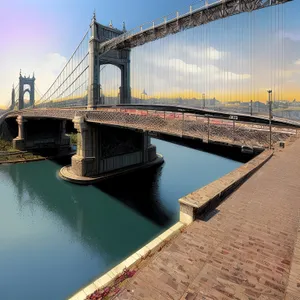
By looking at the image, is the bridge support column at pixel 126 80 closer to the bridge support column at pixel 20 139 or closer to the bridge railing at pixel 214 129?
the bridge railing at pixel 214 129

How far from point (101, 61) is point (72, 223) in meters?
24.5

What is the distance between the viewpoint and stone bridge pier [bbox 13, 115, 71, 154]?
141 feet

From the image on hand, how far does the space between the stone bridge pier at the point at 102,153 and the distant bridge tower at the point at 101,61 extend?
16.2 ft

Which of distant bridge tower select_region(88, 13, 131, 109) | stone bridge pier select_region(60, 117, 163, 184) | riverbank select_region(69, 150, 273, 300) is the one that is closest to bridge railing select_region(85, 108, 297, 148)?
riverbank select_region(69, 150, 273, 300)

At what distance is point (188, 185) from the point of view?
25812 mm

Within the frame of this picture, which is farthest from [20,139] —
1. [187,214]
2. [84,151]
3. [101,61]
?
[187,214]

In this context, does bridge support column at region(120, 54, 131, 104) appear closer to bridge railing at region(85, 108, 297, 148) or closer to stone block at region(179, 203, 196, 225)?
bridge railing at region(85, 108, 297, 148)

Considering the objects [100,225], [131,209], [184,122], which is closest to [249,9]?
[184,122]

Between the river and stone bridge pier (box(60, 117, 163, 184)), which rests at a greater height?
stone bridge pier (box(60, 117, 163, 184))

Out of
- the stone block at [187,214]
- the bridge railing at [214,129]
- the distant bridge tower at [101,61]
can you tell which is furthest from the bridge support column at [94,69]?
the stone block at [187,214]

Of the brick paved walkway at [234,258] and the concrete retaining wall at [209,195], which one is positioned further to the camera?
the concrete retaining wall at [209,195]

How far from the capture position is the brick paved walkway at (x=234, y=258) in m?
3.96

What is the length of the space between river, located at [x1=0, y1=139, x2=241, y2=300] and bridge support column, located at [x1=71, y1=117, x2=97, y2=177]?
2.28 m

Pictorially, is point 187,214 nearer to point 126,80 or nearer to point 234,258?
point 234,258
